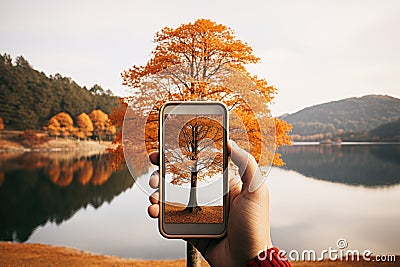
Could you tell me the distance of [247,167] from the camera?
25.3 inches

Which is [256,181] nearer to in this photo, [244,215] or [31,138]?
[244,215]

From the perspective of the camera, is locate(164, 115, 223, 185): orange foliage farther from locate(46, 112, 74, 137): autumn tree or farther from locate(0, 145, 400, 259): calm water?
locate(46, 112, 74, 137): autumn tree

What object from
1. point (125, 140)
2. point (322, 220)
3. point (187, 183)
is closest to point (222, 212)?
point (187, 183)

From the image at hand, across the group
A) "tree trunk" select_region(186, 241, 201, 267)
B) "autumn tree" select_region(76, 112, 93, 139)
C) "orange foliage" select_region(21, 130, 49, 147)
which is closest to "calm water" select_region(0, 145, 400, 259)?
"orange foliage" select_region(21, 130, 49, 147)

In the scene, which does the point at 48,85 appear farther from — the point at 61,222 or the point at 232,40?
the point at 232,40

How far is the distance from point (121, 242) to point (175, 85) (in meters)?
5.80

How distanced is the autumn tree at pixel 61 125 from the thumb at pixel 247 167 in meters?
11.0

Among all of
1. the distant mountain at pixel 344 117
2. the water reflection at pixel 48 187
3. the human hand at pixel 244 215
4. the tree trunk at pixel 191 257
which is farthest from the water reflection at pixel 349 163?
the human hand at pixel 244 215

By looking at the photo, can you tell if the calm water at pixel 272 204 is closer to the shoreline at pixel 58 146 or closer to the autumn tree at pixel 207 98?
the shoreline at pixel 58 146

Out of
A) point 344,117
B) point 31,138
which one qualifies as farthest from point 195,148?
point 31,138

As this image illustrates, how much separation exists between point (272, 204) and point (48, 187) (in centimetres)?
594

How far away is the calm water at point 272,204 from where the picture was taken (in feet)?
20.0

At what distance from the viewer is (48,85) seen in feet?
38.4

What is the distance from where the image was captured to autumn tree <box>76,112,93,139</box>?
36.6 ft
